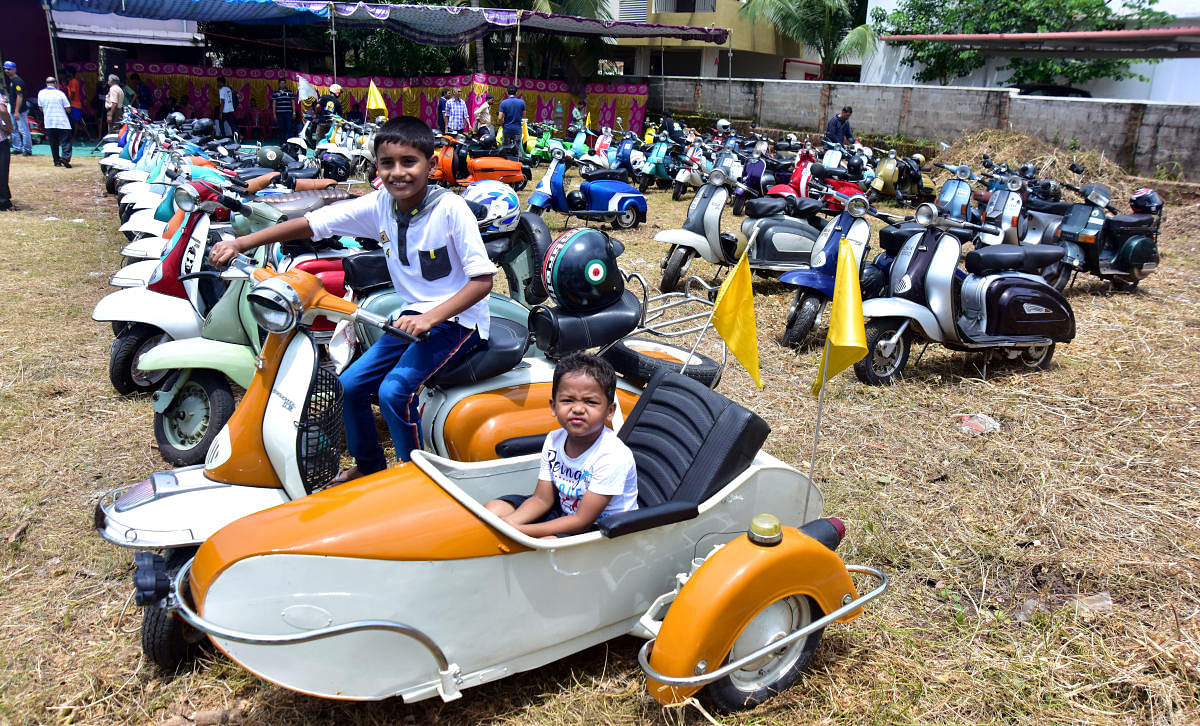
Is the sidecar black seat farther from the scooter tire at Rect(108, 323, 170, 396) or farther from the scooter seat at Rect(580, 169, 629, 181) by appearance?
the scooter seat at Rect(580, 169, 629, 181)

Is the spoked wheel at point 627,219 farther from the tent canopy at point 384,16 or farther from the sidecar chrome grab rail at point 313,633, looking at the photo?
the tent canopy at point 384,16

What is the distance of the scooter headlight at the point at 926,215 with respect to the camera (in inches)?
222

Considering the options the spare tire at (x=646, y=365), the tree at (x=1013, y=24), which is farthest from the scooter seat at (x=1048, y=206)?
the tree at (x=1013, y=24)

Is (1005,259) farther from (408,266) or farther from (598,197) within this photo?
(598,197)

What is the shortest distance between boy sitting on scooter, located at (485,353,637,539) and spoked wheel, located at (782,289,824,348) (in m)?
3.68

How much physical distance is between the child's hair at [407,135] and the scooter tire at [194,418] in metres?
1.71

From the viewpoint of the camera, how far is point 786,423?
188 inches

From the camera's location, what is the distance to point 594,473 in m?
2.48

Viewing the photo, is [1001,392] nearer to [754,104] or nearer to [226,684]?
[226,684]

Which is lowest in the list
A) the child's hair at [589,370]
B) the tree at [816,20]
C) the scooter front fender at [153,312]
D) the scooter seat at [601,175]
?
the scooter front fender at [153,312]

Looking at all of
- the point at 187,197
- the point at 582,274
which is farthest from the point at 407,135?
the point at 187,197

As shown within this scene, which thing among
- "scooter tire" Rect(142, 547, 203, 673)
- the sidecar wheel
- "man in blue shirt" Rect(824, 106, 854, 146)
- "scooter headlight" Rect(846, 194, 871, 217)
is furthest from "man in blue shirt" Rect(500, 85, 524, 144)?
the sidecar wheel

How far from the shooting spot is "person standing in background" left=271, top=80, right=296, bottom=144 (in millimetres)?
18969

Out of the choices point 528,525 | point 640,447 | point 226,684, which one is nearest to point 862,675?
point 640,447
